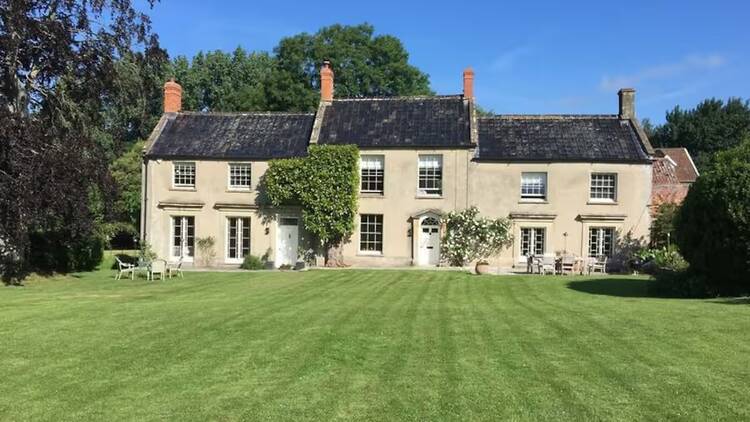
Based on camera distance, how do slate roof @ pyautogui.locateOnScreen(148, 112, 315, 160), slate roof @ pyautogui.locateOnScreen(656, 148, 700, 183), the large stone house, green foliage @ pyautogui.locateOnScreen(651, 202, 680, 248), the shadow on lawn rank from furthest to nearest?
slate roof @ pyautogui.locateOnScreen(656, 148, 700, 183) < slate roof @ pyautogui.locateOnScreen(148, 112, 315, 160) < the large stone house < green foliage @ pyautogui.locateOnScreen(651, 202, 680, 248) < the shadow on lawn

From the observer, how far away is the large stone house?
2694cm

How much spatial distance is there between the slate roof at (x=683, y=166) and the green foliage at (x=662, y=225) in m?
19.7

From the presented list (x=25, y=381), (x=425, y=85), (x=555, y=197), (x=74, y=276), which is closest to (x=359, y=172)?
(x=555, y=197)

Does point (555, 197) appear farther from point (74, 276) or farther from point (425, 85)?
point (425, 85)

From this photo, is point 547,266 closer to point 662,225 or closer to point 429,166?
point 662,225

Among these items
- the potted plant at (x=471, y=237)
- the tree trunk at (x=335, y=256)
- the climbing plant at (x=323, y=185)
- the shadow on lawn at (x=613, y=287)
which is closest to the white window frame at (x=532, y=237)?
the potted plant at (x=471, y=237)

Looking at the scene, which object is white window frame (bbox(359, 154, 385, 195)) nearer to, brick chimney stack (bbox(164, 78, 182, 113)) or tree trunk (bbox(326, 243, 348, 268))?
tree trunk (bbox(326, 243, 348, 268))

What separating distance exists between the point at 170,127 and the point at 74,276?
1002 cm

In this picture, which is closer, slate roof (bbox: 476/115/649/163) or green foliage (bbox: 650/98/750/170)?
slate roof (bbox: 476/115/649/163)

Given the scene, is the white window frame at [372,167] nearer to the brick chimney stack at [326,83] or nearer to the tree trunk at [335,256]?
the tree trunk at [335,256]

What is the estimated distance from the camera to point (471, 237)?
26844mm

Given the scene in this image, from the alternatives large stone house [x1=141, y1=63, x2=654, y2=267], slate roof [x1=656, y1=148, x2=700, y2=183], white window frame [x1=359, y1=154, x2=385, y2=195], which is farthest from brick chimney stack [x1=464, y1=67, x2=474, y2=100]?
slate roof [x1=656, y1=148, x2=700, y2=183]

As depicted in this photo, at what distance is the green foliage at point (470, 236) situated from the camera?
87.7 ft

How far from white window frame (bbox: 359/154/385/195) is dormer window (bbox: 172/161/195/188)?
8395 mm
